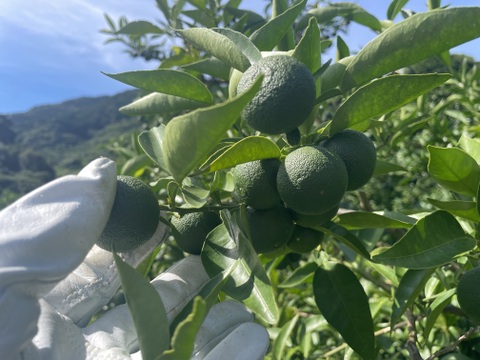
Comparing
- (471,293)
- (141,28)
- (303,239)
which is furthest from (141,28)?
(471,293)

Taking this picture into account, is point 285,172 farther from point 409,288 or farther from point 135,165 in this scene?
point 135,165

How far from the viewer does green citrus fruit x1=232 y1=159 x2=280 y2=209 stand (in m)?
0.86

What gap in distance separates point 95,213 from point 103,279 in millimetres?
249

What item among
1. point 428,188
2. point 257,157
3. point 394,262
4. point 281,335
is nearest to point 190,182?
point 257,157

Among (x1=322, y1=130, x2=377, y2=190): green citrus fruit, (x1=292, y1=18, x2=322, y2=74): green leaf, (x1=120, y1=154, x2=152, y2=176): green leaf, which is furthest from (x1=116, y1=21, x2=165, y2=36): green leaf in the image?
(x1=322, y1=130, x2=377, y2=190): green citrus fruit

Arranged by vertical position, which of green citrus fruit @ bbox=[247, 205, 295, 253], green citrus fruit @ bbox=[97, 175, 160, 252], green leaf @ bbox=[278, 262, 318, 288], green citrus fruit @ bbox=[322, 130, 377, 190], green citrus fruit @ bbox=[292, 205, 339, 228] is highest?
green citrus fruit @ bbox=[97, 175, 160, 252]

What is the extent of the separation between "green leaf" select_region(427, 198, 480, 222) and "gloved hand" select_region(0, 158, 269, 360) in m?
0.39

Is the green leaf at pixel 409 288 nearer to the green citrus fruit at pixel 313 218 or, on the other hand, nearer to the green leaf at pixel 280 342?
the green citrus fruit at pixel 313 218

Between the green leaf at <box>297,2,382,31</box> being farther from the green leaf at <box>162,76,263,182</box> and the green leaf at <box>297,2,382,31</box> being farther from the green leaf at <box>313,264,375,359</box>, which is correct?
the green leaf at <box>162,76,263,182</box>

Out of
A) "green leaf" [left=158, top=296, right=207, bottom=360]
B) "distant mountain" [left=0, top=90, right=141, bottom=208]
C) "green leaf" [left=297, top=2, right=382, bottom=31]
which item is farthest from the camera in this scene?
"distant mountain" [left=0, top=90, right=141, bottom=208]

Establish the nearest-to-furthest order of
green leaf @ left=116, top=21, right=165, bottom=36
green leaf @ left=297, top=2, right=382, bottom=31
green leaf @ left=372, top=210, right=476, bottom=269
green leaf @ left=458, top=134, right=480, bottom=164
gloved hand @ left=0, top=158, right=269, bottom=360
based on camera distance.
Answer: gloved hand @ left=0, top=158, right=269, bottom=360 < green leaf @ left=372, top=210, right=476, bottom=269 < green leaf @ left=458, top=134, right=480, bottom=164 < green leaf @ left=297, top=2, right=382, bottom=31 < green leaf @ left=116, top=21, right=165, bottom=36

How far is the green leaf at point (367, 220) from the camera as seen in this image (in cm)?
97

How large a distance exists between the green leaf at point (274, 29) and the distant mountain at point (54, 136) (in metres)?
30.9

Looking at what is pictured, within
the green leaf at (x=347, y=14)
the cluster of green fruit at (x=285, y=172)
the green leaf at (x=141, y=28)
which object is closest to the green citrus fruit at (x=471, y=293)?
the cluster of green fruit at (x=285, y=172)
